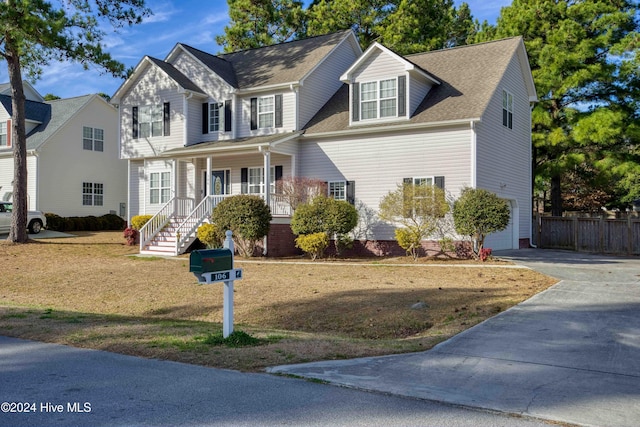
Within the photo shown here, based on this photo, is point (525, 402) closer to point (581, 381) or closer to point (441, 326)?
point (581, 381)

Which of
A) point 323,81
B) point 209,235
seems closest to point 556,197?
point 323,81

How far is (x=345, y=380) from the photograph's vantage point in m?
6.18

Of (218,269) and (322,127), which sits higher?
(322,127)

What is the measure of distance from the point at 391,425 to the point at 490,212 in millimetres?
13392

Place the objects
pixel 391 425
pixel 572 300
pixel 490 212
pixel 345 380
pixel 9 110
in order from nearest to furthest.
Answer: pixel 391 425
pixel 345 380
pixel 572 300
pixel 490 212
pixel 9 110

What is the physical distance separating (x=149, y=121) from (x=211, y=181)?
5.03m

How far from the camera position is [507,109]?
2261 cm

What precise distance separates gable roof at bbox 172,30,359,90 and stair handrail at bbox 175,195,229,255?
17.6 ft

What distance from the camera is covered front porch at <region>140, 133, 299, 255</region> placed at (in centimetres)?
2148

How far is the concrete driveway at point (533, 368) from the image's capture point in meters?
5.49

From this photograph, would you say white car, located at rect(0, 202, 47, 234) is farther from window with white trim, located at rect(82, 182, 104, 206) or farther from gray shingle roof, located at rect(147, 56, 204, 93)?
gray shingle roof, located at rect(147, 56, 204, 93)

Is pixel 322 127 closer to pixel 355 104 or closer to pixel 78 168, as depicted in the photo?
pixel 355 104

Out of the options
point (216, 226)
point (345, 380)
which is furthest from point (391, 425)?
point (216, 226)

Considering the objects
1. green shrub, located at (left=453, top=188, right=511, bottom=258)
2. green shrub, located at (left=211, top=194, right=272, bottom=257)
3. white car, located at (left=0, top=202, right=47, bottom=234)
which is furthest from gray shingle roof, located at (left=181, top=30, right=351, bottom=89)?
white car, located at (left=0, top=202, right=47, bottom=234)
